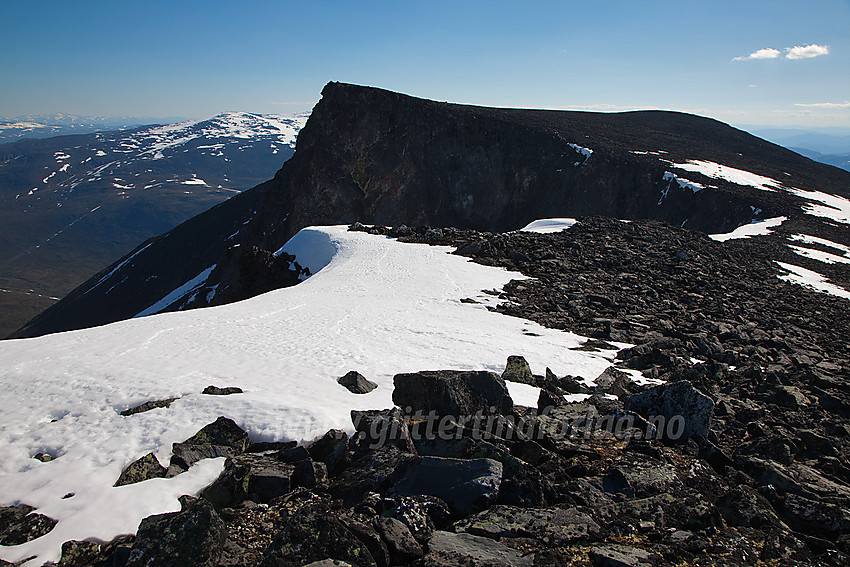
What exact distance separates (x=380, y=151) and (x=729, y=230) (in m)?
47.5

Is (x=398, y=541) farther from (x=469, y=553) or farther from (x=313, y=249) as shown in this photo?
(x=313, y=249)

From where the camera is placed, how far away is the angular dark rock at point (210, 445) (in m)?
6.50

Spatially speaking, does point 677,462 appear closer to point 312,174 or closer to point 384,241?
point 384,241

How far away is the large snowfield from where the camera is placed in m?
6.06

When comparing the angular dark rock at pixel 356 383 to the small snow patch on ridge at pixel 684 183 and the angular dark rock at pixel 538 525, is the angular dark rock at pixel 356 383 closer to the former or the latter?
the angular dark rock at pixel 538 525

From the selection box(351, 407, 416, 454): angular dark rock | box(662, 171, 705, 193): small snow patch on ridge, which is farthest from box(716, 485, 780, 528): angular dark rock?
box(662, 171, 705, 193): small snow patch on ridge

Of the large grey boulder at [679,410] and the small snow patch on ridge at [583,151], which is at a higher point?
the small snow patch on ridge at [583,151]

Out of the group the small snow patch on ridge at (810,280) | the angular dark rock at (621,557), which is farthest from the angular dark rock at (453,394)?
the small snow patch on ridge at (810,280)

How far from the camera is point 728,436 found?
26.4 feet

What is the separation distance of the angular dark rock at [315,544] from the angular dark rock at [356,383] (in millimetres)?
5019

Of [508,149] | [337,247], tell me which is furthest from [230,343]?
[508,149]

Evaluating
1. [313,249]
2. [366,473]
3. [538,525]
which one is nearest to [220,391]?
[366,473]

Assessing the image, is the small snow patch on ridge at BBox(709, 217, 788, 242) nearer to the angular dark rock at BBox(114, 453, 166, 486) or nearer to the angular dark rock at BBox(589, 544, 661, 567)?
the angular dark rock at BBox(589, 544, 661, 567)

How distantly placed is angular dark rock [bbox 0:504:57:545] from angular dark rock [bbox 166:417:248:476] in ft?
4.32
